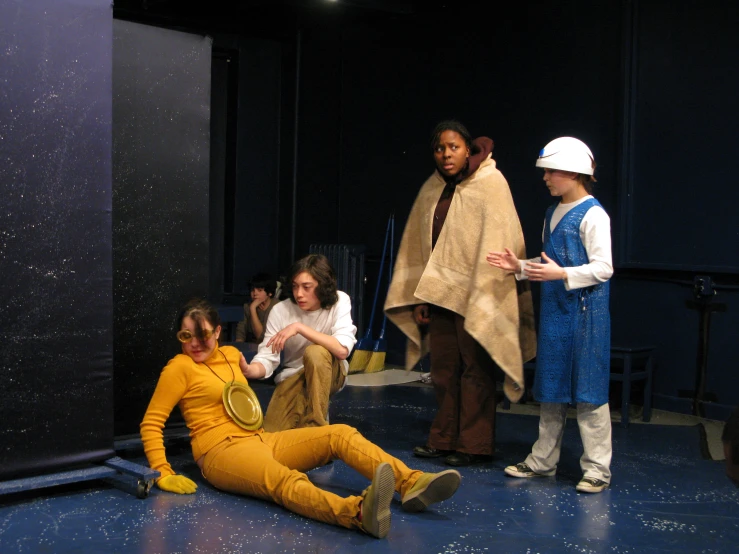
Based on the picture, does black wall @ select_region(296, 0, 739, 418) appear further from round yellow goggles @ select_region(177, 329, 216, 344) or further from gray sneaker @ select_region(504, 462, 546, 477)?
round yellow goggles @ select_region(177, 329, 216, 344)

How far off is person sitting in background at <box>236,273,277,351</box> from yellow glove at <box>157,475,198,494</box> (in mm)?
2991

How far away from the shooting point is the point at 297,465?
134 inches

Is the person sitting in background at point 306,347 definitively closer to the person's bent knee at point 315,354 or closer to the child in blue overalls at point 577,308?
the person's bent knee at point 315,354

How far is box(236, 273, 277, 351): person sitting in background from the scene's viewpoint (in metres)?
6.50

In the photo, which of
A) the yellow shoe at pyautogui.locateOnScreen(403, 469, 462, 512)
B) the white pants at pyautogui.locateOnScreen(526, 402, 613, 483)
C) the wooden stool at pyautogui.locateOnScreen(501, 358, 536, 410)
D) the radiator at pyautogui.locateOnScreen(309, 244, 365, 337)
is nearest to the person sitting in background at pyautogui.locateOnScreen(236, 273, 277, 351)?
the radiator at pyautogui.locateOnScreen(309, 244, 365, 337)

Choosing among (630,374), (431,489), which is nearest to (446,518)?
(431,489)

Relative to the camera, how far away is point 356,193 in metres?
7.27

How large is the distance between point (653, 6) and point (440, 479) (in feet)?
10.5

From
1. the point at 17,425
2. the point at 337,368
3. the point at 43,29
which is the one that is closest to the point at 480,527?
the point at 337,368

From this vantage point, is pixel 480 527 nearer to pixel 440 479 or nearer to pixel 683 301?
pixel 440 479

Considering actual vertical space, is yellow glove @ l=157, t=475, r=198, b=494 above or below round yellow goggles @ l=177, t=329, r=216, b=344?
below

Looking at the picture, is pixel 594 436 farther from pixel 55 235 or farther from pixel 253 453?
pixel 55 235

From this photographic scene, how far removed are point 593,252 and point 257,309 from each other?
3417 millimetres

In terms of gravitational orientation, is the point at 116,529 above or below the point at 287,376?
below
